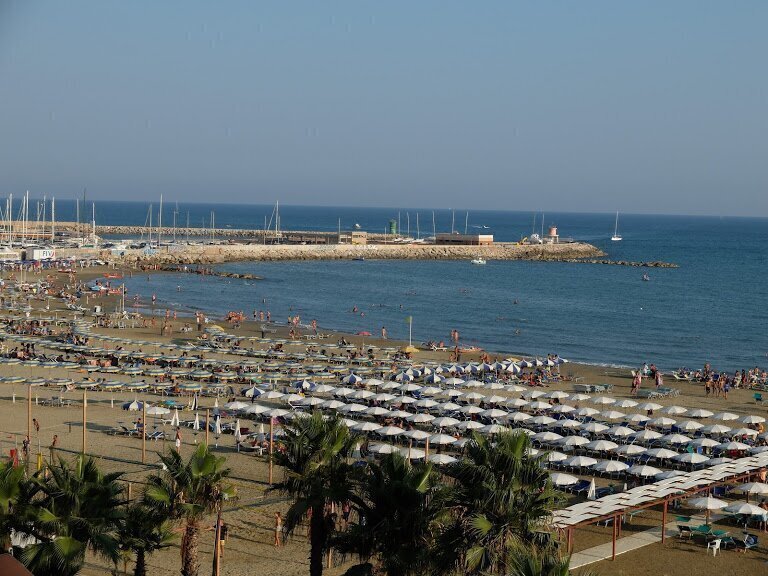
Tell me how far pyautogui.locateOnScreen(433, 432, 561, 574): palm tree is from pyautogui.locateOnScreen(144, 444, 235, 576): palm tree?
3.23m

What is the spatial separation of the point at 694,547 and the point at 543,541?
8.10 m

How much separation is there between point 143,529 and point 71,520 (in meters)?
1.34

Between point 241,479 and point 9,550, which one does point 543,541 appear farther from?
point 241,479

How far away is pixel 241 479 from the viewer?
22609mm

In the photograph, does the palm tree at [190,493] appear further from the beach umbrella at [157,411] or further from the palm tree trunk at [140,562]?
the beach umbrella at [157,411]

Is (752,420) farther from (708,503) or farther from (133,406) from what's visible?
(133,406)

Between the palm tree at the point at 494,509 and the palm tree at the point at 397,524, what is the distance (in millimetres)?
266

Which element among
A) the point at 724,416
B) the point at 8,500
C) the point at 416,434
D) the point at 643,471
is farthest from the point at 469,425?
the point at 8,500

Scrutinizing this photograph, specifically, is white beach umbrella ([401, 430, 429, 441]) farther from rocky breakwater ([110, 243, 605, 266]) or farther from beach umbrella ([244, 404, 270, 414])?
rocky breakwater ([110, 243, 605, 266])

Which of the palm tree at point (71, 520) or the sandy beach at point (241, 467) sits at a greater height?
the palm tree at point (71, 520)

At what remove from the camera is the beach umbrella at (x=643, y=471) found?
22.9 meters

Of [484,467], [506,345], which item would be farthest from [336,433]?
[506,345]

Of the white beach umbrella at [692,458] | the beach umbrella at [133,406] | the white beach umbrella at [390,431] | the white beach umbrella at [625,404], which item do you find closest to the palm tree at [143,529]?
the white beach umbrella at [390,431]

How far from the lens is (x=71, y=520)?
12016 mm
